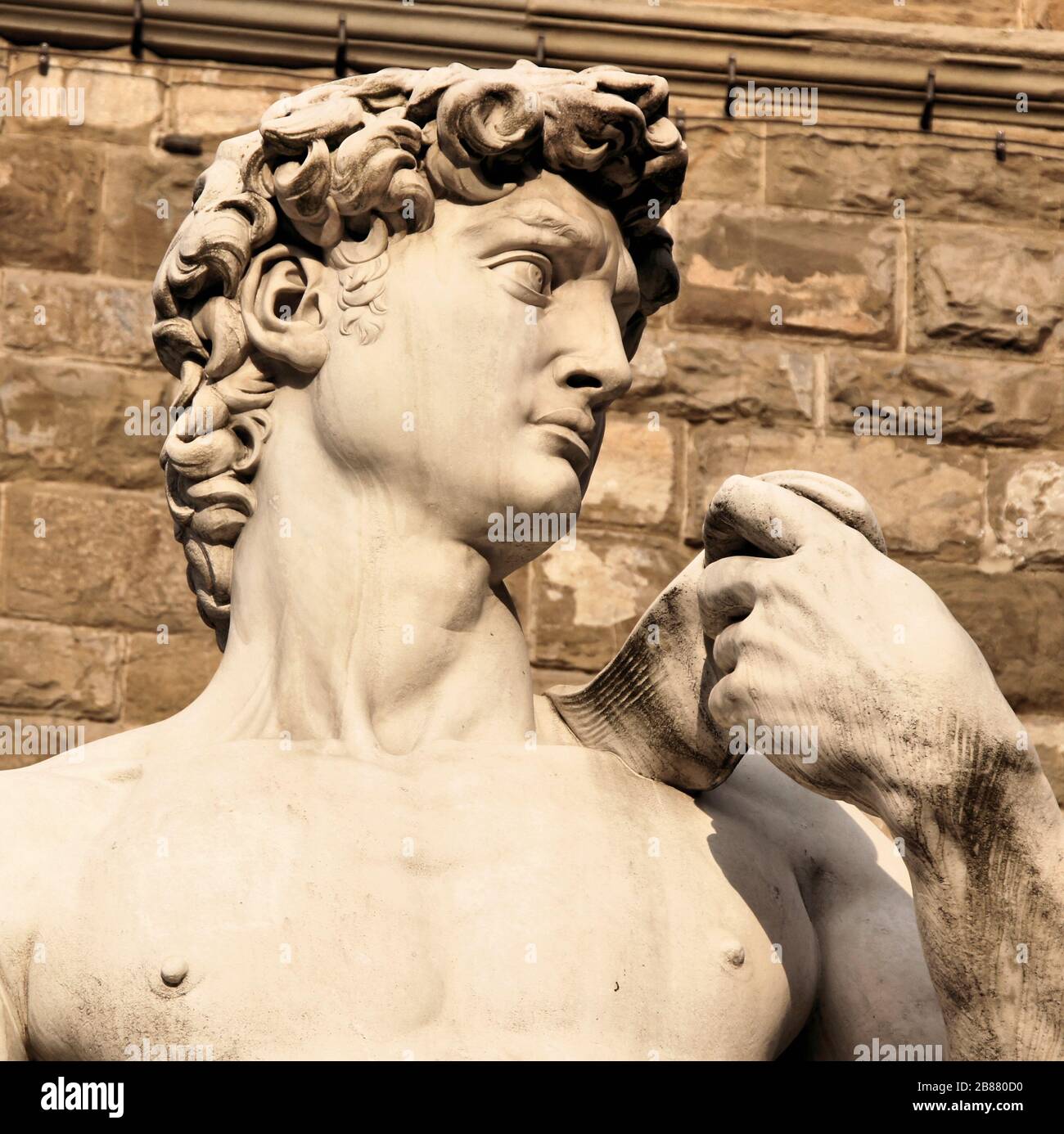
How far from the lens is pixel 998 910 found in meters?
3.04

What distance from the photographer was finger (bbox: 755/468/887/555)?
10.6 feet

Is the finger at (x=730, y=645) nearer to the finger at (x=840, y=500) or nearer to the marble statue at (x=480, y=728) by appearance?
the marble statue at (x=480, y=728)

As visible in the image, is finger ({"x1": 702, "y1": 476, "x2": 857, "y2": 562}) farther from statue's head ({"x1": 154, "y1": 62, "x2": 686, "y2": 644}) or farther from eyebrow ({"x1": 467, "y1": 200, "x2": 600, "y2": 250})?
eyebrow ({"x1": 467, "y1": 200, "x2": 600, "y2": 250})

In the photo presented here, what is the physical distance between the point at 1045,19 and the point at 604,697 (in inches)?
163

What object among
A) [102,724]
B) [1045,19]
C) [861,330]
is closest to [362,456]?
[102,724]

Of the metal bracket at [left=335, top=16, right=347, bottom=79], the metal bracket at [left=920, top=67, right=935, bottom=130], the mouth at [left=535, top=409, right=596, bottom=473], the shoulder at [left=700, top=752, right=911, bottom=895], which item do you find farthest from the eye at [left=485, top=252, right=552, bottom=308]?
the metal bracket at [left=920, top=67, right=935, bottom=130]

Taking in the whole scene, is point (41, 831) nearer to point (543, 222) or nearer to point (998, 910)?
point (543, 222)

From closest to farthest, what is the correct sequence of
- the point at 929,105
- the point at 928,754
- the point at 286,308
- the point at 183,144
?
the point at 928,754 → the point at 286,308 → the point at 183,144 → the point at 929,105

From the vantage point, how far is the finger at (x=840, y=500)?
3246 millimetres

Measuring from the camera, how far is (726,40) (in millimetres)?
7012

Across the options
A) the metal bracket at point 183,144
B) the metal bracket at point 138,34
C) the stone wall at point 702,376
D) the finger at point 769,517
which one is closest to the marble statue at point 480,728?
the finger at point 769,517

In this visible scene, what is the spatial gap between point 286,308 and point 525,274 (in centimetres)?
32

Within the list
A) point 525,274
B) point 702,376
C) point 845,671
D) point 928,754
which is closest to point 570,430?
point 525,274

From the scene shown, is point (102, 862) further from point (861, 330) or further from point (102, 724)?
point (861, 330)
